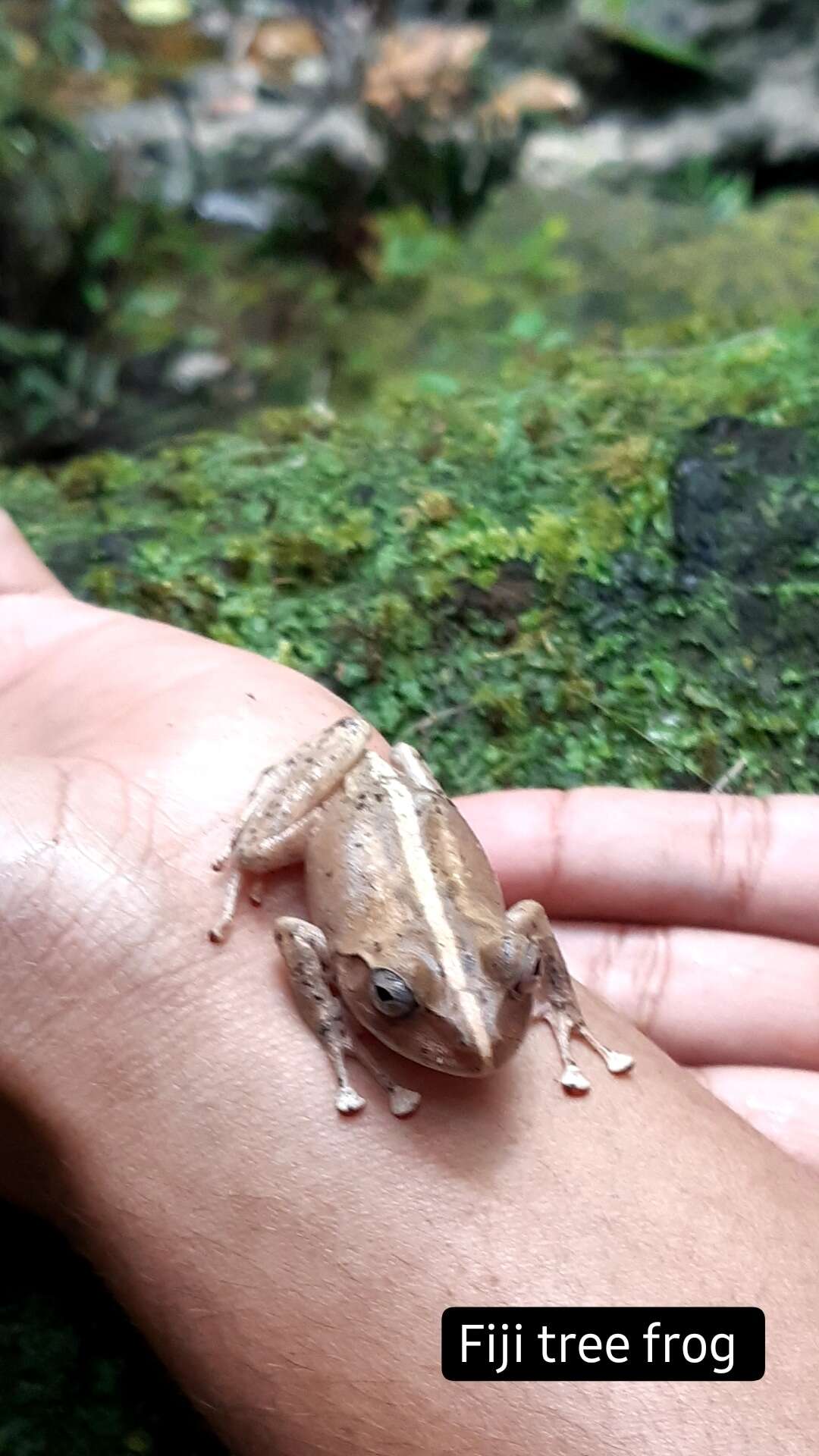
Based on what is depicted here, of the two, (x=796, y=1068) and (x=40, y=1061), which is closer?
(x=40, y=1061)

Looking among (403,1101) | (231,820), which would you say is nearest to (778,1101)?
(403,1101)

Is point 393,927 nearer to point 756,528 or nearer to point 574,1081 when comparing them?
point 574,1081

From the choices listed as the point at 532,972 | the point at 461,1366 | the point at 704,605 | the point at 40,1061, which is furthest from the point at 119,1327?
the point at 704,605

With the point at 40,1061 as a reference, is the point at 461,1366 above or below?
below

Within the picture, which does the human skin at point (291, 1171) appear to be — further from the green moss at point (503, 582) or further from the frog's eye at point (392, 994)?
the green moss at point (503, 582)

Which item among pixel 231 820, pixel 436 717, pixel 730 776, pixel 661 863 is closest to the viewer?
pixel 231 820

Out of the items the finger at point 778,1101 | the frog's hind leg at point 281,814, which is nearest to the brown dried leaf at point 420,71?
the frog's hind leg at point 281,814

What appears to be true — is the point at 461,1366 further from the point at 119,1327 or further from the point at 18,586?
the point at 18,586
